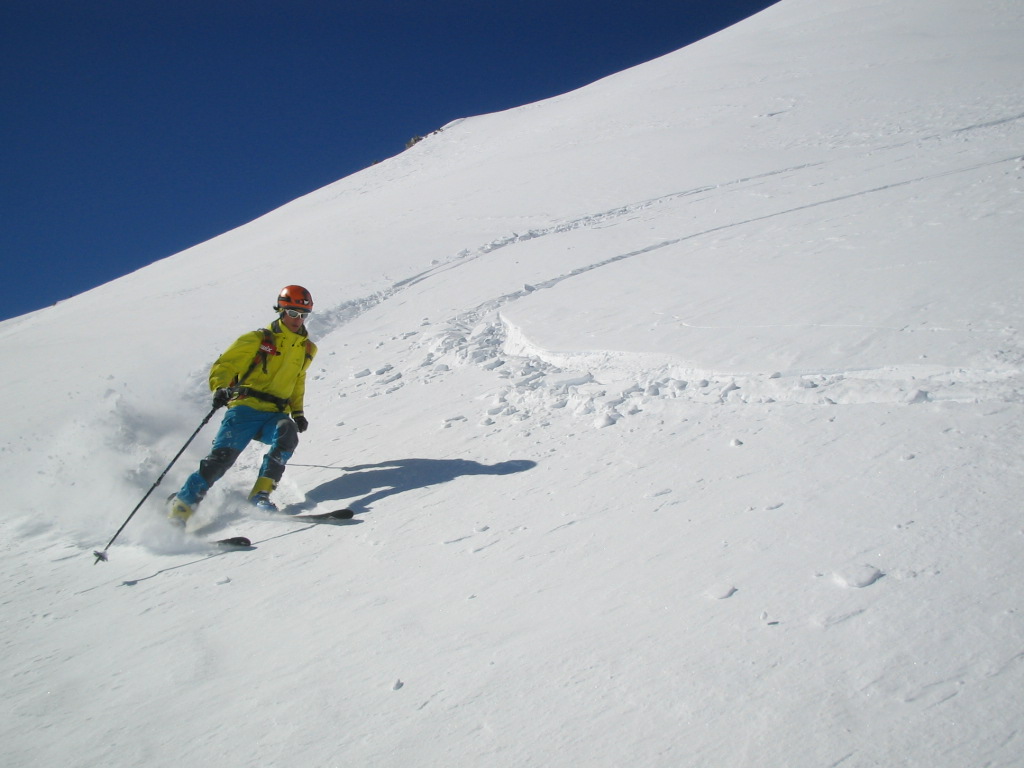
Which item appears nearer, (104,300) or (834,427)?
(834,427)

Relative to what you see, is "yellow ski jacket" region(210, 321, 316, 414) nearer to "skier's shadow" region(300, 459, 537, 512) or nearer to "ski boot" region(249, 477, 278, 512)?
"ski boot" region(249, 477, 278, 512)

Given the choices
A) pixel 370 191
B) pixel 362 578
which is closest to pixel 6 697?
pixel 362 578

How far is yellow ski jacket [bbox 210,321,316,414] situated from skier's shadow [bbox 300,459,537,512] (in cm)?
83

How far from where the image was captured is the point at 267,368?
200 inches

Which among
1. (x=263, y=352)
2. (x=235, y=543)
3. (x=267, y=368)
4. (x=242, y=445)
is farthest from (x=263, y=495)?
(x=263, y=352)

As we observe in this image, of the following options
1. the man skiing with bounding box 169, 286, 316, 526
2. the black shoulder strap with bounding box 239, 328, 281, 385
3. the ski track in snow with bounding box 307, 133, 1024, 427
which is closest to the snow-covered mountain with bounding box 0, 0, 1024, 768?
the ski track in snow with bounding box 307, 133, 1024, 427

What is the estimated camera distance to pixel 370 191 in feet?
74.7

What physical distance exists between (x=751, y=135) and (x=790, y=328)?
14.1 m

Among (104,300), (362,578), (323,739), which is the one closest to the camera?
(323,739)

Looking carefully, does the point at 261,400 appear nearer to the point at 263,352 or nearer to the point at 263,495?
the point at 263,352

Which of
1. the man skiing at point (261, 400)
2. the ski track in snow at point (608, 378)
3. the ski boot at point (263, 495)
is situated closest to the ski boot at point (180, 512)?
the man skiing at point (261, 400)

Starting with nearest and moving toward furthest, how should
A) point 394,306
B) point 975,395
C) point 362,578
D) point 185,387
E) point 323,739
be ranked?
point 323,739 → point 362,578 → point 975,395 → point 185,387 → point 394,306

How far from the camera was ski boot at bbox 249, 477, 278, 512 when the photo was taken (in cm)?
454

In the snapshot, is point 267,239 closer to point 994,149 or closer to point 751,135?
point 751,135
